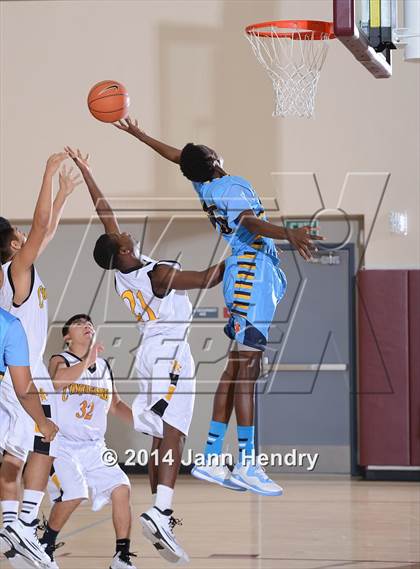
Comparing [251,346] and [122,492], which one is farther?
[122,492]

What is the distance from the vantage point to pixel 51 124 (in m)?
13.1

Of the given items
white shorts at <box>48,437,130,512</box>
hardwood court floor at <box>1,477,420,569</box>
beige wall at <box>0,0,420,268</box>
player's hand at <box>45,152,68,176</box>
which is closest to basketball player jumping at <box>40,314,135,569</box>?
white shorts at <box>48,437,130,512</box>

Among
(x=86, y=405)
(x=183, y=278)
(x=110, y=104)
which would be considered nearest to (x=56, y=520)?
(x=86, y=405)

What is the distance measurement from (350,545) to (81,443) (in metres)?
2.86

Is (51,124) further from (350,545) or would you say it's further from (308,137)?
(350,545)

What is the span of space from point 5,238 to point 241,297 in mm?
1770

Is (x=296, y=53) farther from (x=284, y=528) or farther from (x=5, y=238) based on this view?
(x=5, y=238)

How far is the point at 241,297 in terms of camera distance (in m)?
6.25

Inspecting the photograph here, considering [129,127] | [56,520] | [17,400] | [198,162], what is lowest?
[56,520]

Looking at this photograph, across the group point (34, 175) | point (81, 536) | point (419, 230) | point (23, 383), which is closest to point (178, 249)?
point (34, 175)

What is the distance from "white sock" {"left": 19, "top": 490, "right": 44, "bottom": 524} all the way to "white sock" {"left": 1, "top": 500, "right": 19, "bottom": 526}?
2.8 inches

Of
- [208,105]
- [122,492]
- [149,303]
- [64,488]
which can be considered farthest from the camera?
[208,105]

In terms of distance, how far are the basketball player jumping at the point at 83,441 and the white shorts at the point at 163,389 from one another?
45 centimetres

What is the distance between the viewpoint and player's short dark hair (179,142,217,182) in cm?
622
